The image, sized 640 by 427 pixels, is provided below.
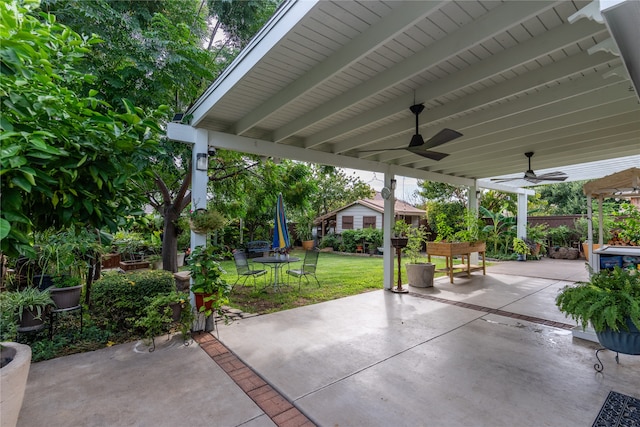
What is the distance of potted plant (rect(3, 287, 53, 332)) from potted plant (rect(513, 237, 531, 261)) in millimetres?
13590

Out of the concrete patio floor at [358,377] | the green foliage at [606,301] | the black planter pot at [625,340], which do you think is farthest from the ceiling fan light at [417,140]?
the black planter pot at [625,340]

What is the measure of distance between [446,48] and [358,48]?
787 mm

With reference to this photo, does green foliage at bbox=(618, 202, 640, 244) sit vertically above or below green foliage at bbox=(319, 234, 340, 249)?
above

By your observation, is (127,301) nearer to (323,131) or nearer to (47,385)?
(47,385)

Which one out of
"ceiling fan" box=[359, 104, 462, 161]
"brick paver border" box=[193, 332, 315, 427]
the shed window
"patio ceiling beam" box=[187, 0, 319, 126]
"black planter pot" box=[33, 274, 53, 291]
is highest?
"patio ceiling beam" box=[187, 0, 319, 126]

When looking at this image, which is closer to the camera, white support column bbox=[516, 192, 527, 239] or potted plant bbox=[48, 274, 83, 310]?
potted plant bbox=[48, 274, 83, 310]

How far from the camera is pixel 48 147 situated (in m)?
1.36

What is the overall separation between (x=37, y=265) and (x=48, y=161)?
13.5 ft

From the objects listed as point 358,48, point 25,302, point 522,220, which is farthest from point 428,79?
point 522,220

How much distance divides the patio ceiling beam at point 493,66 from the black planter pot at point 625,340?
2.63m

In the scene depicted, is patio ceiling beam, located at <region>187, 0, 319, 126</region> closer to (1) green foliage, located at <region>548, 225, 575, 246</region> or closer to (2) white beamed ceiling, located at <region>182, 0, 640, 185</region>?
(2) white beamed ceiling, located at <region>182, 0, 640, 185</region>

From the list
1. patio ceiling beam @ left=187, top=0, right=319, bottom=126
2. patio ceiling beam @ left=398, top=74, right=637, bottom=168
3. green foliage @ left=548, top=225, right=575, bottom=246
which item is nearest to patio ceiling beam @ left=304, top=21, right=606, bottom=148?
patio ceiling beam @ left=398, top=74, right=637, bottom=168

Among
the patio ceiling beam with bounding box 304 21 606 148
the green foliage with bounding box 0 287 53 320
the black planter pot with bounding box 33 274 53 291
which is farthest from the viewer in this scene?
the black planter pot with bounding box 33 274 53 291

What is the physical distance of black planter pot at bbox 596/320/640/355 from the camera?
2840mm
